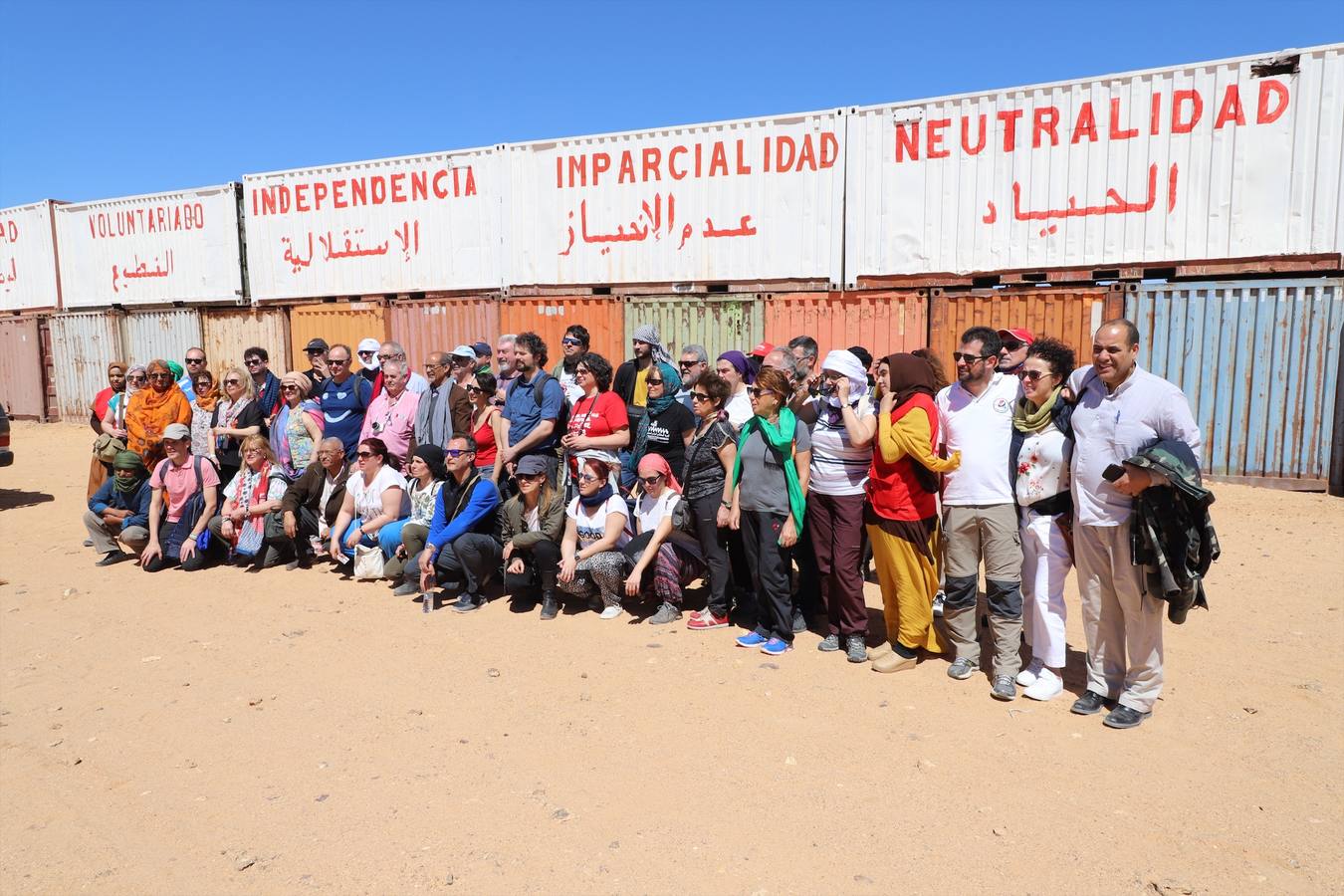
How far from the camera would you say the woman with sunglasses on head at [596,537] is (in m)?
5.68

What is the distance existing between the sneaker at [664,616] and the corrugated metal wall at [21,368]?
18.0 m

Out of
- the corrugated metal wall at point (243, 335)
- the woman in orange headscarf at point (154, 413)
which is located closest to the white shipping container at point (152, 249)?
the corrugated metal wall at point (243, 335)

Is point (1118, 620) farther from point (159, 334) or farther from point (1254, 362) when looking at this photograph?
point (159, 334)

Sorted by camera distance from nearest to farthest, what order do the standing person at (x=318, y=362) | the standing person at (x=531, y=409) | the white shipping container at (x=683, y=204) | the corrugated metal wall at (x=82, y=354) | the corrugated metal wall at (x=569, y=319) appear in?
the standing person at (x=531, y=409), the standing person at (x=318, y=362), the white shipping container at (x=683, y=204), the corrugated metal wall at (x=569, y=319), the corrugated metal wall at (x=82, y=354)

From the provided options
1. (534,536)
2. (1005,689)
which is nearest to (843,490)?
(1005,689)

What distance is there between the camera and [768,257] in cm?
1161

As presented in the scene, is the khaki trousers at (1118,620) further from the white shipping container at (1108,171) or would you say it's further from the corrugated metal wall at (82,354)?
the corrugated metal wall at (82,354)

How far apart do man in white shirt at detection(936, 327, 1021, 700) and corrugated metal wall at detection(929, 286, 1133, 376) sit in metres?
5.48

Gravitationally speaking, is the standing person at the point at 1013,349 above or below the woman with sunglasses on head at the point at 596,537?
above

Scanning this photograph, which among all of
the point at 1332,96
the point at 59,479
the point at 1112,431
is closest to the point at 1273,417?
the point at 1332,96

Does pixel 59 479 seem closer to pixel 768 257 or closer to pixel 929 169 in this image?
pixel 768 257

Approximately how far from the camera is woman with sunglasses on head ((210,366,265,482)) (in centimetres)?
743

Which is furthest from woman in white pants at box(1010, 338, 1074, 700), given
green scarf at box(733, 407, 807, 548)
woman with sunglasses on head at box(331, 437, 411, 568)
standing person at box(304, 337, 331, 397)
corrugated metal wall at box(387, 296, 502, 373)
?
corrugated metal wall at box(387, 296, 502, 373)

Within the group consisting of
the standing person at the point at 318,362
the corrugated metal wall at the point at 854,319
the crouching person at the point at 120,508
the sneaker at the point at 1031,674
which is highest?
the corrugated metal wall at the point at 854,319
